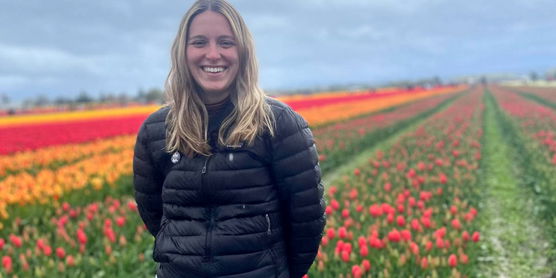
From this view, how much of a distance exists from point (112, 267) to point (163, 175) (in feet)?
7.86

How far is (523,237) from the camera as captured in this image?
6.12 m

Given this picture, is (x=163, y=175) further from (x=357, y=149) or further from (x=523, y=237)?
(x=357, y=149)

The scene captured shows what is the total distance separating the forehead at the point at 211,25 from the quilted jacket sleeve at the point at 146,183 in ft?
1.88

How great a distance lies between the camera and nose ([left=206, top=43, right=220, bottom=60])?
6.37 feet

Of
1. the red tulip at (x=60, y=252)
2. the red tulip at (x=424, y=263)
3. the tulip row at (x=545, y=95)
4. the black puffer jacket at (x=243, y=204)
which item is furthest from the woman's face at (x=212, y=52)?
the tulip row at (x=545, y=95)

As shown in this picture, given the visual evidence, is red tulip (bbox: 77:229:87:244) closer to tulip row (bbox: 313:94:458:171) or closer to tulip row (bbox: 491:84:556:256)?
tulip row (bbox: 491:84:556:256)

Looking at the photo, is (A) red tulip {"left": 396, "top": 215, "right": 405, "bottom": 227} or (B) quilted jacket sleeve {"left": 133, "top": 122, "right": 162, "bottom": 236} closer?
(B) quilted jacket sleeve {"left": 133, "top": 122, "right": 162, "bottom": 236}

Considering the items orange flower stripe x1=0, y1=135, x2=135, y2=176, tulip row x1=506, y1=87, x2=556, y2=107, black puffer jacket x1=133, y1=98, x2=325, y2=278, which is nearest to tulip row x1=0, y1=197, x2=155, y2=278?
black puffer jacket x1=133, y1=98, x2=325, y2=278

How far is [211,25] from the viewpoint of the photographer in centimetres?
194

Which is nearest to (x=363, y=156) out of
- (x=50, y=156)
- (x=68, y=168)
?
(x=68, y=168)

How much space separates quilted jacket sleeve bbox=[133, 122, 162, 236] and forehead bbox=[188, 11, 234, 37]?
1.88ft

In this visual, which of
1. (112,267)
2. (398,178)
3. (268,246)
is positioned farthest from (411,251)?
(398,178)

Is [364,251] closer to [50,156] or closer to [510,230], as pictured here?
[510,230]

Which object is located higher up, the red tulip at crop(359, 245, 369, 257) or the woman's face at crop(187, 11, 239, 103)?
the woman's face at crop(187, 11, 239, 103)
